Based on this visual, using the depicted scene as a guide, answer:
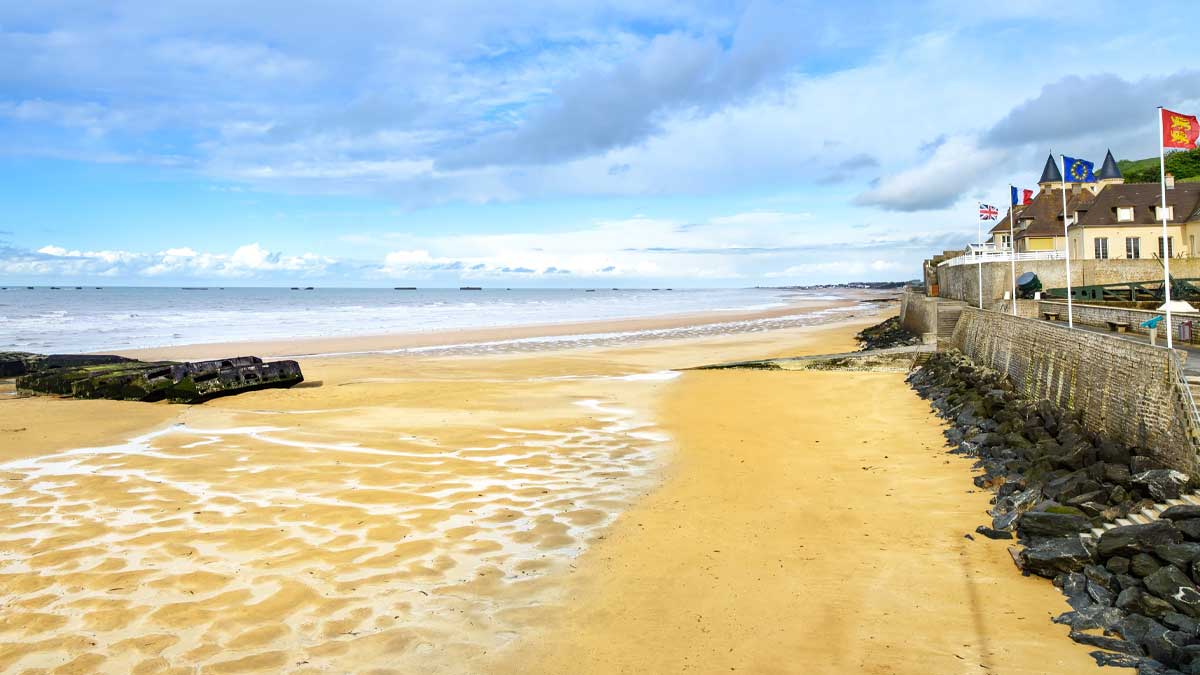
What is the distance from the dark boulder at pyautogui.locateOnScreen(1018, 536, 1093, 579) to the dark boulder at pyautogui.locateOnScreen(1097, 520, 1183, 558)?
0.21m

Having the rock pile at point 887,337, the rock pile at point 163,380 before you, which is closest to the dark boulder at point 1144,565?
the rock pile at point 163,380

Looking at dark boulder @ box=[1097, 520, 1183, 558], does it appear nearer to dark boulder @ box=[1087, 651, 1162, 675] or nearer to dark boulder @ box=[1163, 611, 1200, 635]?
dark boulder @ box=[1163, 611, 1200, 635]

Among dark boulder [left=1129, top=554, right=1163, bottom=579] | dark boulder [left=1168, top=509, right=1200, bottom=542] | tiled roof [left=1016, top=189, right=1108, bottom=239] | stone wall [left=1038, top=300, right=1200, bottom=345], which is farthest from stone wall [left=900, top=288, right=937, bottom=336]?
dark boulder [left=1129, top=554, right=1163, bottom=579]

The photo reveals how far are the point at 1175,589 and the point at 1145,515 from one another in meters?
2.03

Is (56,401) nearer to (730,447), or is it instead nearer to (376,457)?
(376,457)

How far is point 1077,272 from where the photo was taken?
127 feet

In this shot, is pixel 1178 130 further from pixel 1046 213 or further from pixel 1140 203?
pixel 1046 213

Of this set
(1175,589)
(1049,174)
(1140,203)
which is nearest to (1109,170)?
(1049,174)

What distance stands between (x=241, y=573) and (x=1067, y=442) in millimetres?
11114

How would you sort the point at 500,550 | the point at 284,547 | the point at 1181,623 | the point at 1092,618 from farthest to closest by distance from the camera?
1. the point at 500,550
2. the point at 284,547
3. the point at 1092,618
4. the point at 1181,623

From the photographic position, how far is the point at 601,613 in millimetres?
7320

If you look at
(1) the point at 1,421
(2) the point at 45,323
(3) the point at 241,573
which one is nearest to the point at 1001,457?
(3) the point at 241,573

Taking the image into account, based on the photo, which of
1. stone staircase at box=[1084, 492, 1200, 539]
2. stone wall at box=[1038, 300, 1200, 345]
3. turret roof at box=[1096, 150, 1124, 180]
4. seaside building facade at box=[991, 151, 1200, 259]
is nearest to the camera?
stone staircase at box=[1084, 492, 1200, 539]

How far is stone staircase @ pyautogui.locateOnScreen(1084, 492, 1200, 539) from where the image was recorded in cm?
823
